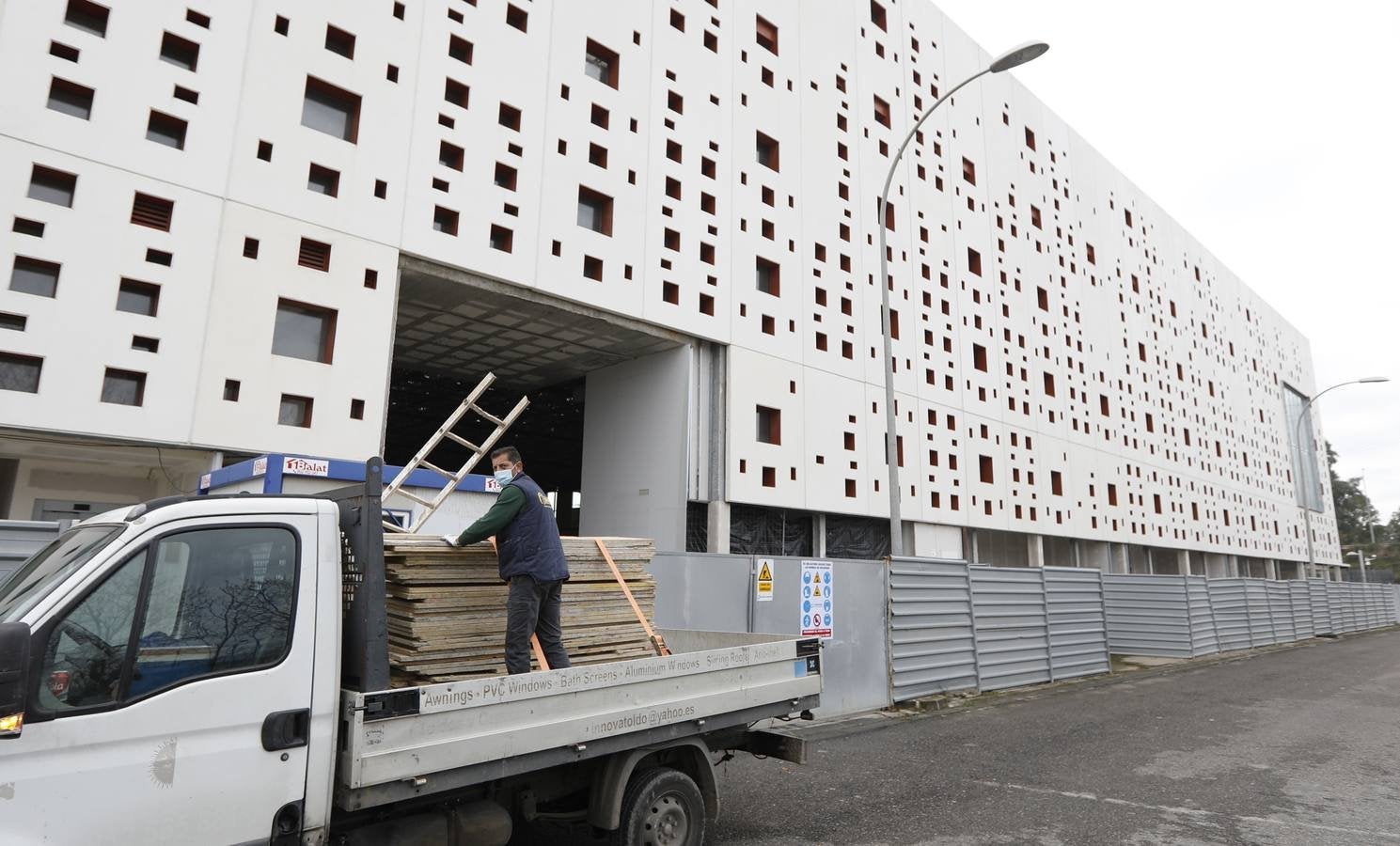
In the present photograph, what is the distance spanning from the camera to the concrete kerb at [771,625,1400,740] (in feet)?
35.5

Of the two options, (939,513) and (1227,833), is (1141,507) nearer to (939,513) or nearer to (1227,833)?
(939,513)

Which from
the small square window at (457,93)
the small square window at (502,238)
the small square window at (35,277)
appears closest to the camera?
the small square window at (35,277)

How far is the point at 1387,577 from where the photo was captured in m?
58.9

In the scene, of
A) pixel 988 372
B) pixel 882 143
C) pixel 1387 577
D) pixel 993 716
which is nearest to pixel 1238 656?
pixel 988 372

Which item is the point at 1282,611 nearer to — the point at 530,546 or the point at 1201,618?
the point at 1201,618

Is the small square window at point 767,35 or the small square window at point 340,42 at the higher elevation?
the small square window at point 767,35

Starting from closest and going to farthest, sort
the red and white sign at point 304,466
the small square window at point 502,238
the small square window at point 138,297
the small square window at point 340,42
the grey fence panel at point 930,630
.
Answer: the grey fence panel at point 930,630 < the small square window at point 138,297 < the red and white sign at point 304,466 < the small square window at point 340,42 < the small square window at point 502,238

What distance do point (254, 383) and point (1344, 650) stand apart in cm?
3017

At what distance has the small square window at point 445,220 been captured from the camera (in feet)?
54.1

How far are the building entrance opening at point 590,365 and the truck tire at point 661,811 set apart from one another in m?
13.4

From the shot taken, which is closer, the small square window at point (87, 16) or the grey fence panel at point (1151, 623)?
the small square window at point (87, 16)

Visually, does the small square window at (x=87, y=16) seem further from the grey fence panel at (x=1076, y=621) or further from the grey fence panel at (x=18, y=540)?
the grey fence panel at (x=1076, y=621)

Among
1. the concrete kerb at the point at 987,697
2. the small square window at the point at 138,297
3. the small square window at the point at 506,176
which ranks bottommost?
the concrete kerb at the point at 987,697

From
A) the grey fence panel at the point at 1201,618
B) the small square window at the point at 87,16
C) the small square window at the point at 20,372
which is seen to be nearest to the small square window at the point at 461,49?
the small square window at the point at 87,16
